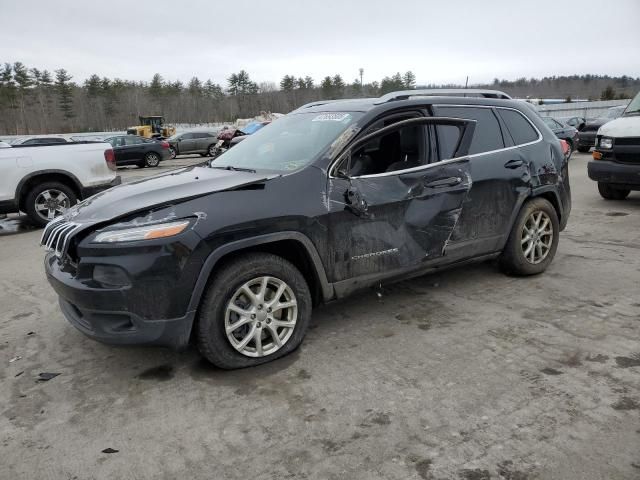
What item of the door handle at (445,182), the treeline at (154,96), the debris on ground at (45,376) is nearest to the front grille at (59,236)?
the debris on ground at (45,376)

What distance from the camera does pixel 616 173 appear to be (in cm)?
825

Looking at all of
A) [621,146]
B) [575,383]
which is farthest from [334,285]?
[621,146]

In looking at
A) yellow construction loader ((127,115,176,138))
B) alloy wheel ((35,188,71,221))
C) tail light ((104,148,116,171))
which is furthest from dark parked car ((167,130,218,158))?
alloy wheel ((35,188,71,221))

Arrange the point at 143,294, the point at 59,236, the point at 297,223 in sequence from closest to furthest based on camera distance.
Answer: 1. the point at 143,294
2. the point at 59,236
3. the point at 297,223

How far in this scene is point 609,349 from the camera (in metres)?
3.39

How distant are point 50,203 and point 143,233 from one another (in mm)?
6851

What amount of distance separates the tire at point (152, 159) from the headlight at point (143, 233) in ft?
71.6

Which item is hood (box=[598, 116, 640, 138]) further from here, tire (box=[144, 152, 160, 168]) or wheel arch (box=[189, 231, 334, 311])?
tire (box=[144, 152, 160, 168])

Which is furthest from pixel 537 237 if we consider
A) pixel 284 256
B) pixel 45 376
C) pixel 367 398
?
pixel 45 376

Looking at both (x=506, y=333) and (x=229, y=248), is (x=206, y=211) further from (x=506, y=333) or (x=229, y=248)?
(x=506, y=333)

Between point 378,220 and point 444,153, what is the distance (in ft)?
Result: 3.02

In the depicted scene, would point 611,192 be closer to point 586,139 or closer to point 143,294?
point 143,294

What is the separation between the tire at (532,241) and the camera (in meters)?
4.69

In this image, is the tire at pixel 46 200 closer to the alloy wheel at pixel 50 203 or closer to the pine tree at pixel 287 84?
the alloy wheel at pixel 50 203
